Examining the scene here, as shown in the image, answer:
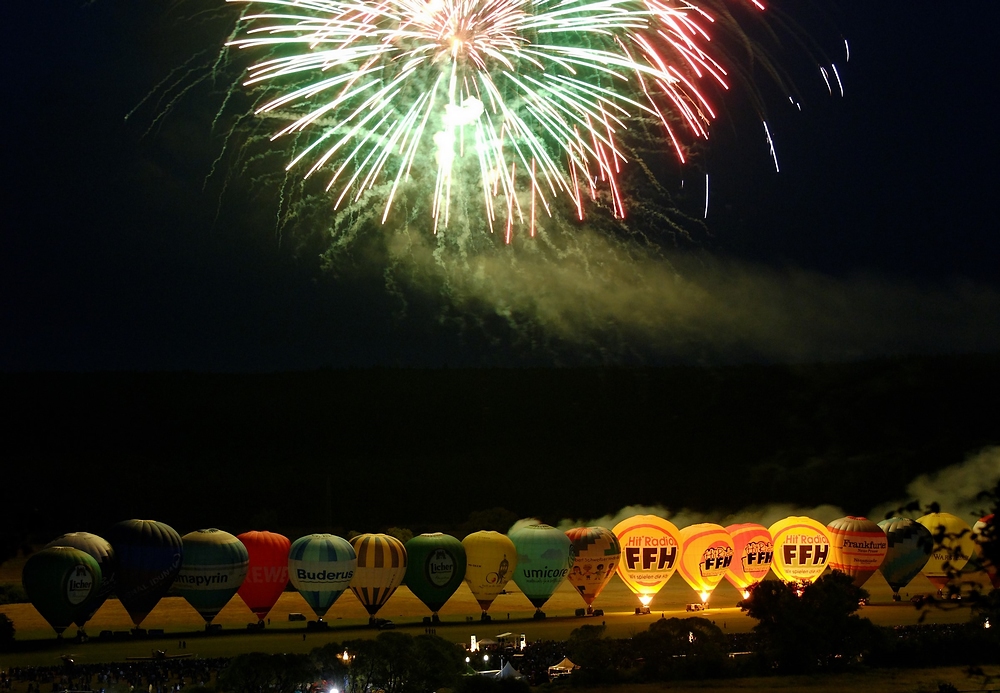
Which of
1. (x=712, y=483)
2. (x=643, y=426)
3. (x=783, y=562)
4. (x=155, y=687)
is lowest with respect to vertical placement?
(x=155, y=687)

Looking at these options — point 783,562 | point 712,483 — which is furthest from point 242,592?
point 712,483

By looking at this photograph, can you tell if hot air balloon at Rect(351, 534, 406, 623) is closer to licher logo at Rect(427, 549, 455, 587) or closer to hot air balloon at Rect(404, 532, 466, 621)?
hot air balloon at Rect(404, 532, 466, 621)

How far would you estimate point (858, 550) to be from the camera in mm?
41906

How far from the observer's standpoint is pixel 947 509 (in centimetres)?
5466

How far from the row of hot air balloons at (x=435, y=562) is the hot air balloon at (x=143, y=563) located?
3 cm

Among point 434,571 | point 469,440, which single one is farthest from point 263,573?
point 469,440

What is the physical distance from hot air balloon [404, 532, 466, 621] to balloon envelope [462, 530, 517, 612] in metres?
0.33

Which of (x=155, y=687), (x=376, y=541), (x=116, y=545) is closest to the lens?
(x=155, y=687)

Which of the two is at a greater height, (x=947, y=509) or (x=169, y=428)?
(x=169, y=428)

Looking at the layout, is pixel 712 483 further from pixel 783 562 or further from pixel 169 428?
pixel 169 428

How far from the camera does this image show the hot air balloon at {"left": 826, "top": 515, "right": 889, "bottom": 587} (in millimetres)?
41906

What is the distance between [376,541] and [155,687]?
13.7 meters

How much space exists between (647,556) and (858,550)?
8.04 m

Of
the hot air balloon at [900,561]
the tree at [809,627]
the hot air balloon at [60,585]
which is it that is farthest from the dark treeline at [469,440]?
the tree at [809,627]
